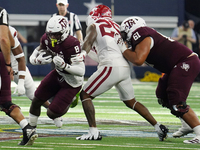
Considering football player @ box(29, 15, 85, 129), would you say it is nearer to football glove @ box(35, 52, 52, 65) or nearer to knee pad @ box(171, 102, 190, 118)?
football glove @ box(35, 52, 52, 65)

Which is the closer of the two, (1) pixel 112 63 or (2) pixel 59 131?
(1) pixel 112 63

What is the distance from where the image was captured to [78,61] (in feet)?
20.1

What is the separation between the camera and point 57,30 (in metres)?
6.07

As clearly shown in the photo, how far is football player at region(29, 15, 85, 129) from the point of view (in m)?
6.10

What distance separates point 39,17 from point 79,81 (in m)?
12.9

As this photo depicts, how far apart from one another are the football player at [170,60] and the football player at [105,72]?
176 millimetres

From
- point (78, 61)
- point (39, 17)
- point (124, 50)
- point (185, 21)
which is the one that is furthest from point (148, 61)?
point (39, 17)

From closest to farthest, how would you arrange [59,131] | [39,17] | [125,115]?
[59,131] → [125,115] → [39,17]

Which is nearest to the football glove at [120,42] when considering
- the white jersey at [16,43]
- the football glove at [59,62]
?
the football glove at [59,62]

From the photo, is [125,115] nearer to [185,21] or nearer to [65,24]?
[65,24]

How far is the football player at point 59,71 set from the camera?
20.0 feet

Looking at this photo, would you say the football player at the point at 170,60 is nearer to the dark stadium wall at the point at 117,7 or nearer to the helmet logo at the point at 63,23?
the helmet logo at the point at 63,23

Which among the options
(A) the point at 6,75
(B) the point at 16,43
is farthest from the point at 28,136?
(B) the point at 16,43

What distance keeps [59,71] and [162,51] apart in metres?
1.19
